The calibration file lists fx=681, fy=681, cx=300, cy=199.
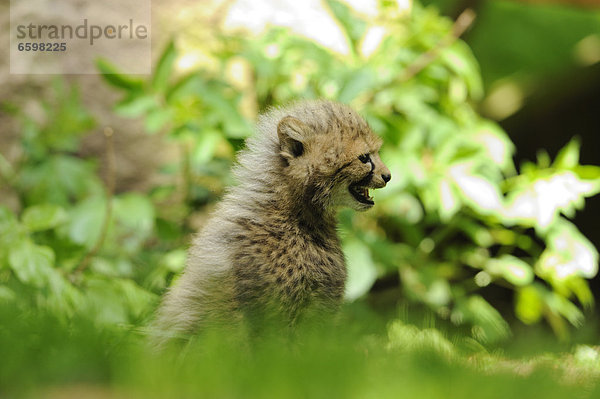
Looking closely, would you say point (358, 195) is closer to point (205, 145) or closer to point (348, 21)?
point (205, 145)

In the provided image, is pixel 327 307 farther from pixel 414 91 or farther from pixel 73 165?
pixel 73 165

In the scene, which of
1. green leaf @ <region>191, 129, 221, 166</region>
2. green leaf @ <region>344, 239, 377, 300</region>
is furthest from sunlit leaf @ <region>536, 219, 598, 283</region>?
green leaf @ <region>191, 129, 221, 166</region>

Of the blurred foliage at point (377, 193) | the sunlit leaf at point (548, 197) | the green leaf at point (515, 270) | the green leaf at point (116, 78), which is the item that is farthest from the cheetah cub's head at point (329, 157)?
the green leaf at point (515, 270)

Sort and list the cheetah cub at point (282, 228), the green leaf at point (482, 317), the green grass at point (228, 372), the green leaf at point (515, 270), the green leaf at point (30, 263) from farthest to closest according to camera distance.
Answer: the green leaf at point (515, 270), the green leaf at point (482, 317), the green leaf at point (30, 263), the cheetah cub at point (282, 228), the green grass at point (228, 372)

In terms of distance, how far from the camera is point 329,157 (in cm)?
307

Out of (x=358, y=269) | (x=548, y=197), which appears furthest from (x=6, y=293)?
(x=548, y=197)

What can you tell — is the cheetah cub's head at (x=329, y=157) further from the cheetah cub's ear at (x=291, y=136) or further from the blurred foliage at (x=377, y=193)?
the blurred foliage at (x=377, y=193)

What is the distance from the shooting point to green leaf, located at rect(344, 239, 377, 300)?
4.40 metres

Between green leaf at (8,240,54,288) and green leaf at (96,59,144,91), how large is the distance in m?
1.38

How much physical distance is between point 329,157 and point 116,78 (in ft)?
7.08

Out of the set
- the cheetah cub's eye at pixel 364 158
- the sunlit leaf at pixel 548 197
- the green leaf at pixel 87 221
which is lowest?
the green leaf at pixel 87 221

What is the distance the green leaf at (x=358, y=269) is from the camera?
440 cm

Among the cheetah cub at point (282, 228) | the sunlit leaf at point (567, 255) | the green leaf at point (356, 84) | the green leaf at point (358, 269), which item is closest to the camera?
the cheetah cub at point (282, 228)

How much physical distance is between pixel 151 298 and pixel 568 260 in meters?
2.93
